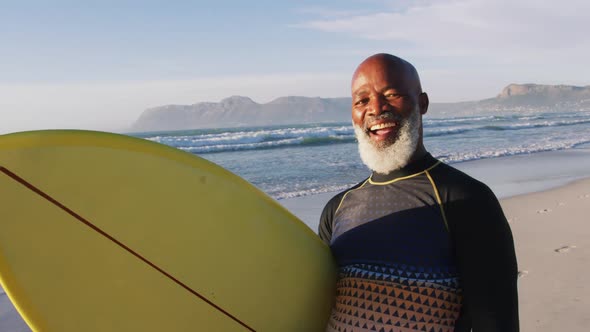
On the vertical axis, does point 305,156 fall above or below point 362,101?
below

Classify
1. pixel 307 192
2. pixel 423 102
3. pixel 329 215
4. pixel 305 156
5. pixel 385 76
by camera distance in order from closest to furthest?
1. pixel 385 76
2. pixel 423 102
3. pixel 329 215
4. pixel 307 192
5. pixel 305 156

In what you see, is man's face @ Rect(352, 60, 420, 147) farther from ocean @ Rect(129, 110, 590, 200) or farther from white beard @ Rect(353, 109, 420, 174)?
ocean @ Rect(129, 110, 590, 200)

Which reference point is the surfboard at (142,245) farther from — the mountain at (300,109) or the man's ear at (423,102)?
the mountain at (300,109)

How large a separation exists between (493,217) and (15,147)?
1327mm

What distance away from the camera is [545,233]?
17.9 ft

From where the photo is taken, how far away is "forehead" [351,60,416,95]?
172 centimetres

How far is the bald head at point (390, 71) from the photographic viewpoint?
172cm

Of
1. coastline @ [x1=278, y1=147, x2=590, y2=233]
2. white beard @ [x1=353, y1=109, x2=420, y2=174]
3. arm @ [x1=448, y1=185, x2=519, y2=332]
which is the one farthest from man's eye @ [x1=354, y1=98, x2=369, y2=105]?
coastline @ [x1=278, y1=147, x2=590, y2=233]

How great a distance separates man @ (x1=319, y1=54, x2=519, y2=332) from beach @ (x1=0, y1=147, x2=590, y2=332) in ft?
7.09

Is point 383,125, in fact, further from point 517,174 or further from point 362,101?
Answer: point 517,174

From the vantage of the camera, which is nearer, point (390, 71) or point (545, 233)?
point (390, 71)

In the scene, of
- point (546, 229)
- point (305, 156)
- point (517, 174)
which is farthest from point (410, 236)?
point (305, 156)

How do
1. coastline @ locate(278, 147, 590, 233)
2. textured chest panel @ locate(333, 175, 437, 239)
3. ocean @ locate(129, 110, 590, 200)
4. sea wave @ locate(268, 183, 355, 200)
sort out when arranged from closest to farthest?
textured chest panel @ locate(333, 175, 437, 239) < coastline @ locate(278, 147, 590, 233) < sea wave @ locate(268, 183, 355, 200) < ocean @ locate(129, 110, 590, 200)

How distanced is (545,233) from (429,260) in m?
4.48
